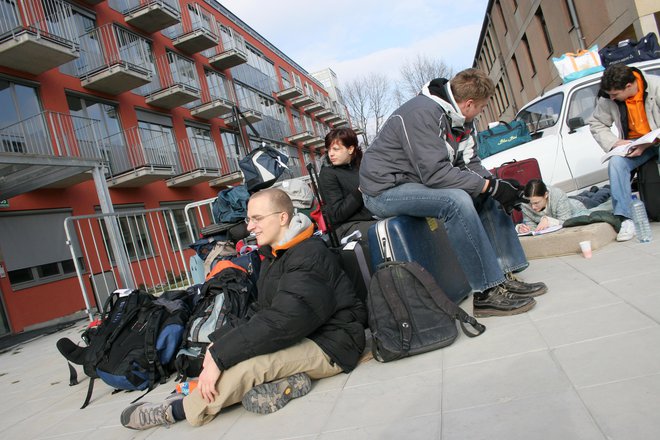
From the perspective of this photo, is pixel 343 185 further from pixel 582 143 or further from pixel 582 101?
pixel 582 101

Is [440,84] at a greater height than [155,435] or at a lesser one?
greater

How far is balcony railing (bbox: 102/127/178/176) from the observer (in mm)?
16484

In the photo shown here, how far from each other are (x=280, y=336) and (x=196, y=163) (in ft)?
65.7

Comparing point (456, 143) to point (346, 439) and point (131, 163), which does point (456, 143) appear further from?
point (131, 163)

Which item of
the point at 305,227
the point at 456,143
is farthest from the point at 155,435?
the point at 456,143

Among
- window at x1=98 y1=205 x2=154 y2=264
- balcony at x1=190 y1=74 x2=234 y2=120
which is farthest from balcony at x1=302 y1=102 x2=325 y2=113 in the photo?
window at x1=98 y1=205 x2=154 y2=264

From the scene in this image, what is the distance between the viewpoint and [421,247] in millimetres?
3221

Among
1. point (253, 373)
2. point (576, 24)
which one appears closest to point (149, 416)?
point (253, 373)

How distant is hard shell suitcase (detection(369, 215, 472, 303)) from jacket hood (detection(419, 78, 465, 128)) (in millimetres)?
733

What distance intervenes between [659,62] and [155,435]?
7.12 metres

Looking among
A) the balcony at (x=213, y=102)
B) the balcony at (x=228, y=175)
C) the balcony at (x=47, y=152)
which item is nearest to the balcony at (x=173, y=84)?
the balcony at (x=213, y=102)

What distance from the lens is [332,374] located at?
270cm

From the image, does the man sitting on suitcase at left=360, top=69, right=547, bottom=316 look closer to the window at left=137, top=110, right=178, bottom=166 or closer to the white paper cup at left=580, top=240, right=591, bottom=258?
the white paper cup at left=580, top=240, right=591, bottom=258

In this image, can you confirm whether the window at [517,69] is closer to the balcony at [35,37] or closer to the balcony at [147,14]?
the balcony at [147,14]
